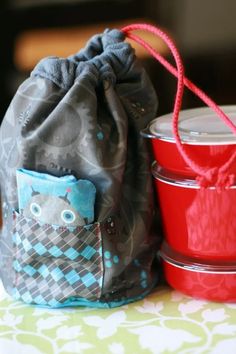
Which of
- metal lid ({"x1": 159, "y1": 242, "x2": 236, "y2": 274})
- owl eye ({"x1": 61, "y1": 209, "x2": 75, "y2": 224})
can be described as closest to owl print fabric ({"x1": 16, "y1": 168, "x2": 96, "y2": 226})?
owl eye ({"x1": 61, "y1": 209, "x2": 75, "y2": 224})

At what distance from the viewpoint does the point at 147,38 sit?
6.51 ft

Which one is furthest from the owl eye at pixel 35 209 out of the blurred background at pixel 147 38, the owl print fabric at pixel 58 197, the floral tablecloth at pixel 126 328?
Answer: the blurred background at pixel 147 38

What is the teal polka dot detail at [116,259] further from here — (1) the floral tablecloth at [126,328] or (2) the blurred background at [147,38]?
(2) the blurred background at [147,38]

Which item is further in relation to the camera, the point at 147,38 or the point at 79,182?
the point at 147,38

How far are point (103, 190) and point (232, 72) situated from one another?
176 cm

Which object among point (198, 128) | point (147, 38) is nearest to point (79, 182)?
point (198, 128)

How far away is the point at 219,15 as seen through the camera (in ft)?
7.50

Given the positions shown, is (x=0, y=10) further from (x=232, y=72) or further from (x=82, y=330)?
(x=82, y=330)

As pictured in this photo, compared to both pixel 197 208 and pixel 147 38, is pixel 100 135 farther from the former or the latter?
pixel 147 38

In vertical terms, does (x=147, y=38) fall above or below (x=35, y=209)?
below

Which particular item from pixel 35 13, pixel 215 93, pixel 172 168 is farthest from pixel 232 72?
pixel 172 168

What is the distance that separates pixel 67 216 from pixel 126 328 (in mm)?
118

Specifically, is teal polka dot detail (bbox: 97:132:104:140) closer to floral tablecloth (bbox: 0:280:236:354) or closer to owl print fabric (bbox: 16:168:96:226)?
owl print fabric (bbox: 16:168:96:226)

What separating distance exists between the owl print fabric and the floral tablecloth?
0.10 metres
